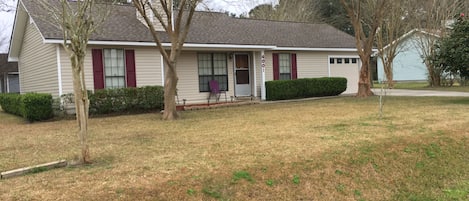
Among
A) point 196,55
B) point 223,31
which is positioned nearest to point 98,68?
point 196,55

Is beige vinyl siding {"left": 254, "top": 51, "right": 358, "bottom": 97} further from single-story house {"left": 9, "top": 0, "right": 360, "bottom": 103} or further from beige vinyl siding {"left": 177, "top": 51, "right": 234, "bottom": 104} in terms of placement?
beige vinyl siding {"left": 177, "top": 51, "right": 234, "bottom": 104}

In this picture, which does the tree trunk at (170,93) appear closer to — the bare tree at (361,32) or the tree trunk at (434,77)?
the bare tree at (361,32)

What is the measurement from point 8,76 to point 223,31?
21729 mm

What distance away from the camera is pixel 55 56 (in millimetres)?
12758

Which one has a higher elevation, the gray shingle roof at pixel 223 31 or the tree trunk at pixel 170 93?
the gray shingle roof at pixel 223 31

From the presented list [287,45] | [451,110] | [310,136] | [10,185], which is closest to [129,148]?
[10,185]

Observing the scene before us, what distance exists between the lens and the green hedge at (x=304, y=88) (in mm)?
16922

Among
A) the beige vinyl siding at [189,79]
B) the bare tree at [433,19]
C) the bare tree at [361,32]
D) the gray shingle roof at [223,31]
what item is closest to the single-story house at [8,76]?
the gray shingle roof at [223,31]

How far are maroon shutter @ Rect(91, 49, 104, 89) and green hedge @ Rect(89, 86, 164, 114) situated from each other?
617 millimetres

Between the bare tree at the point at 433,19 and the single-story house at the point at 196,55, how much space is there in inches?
318

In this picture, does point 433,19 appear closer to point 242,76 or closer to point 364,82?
point 364,82

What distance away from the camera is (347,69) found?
68.1ft

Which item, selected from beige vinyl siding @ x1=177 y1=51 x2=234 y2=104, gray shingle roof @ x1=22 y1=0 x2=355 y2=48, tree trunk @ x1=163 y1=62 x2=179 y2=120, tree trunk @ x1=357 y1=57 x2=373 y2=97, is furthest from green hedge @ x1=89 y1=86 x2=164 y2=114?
tree trunk @ x1=357 y1=57 x2=373 y2=97

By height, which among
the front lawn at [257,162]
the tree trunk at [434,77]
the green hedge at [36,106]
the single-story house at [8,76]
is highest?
the single-story house at [8,76]
